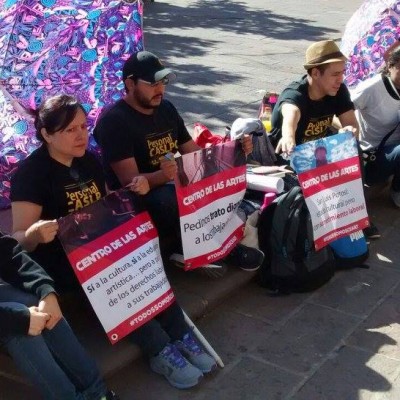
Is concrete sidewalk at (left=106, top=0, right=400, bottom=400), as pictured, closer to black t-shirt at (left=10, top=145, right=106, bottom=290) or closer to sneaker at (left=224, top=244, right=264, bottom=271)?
sneaker at (left=224, top=244, right=264, bottom=271)

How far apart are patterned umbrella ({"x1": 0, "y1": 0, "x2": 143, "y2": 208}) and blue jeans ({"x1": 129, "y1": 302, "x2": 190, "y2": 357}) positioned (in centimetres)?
121

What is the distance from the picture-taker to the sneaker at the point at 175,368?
360 cm

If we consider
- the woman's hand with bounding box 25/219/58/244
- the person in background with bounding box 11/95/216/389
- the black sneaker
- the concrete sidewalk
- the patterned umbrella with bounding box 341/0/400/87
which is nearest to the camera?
the woman's hand with bounding box 25/219/58/244

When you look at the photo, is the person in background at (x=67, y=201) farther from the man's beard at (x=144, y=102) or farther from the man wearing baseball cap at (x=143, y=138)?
the man's beard at (x=144, y=102)

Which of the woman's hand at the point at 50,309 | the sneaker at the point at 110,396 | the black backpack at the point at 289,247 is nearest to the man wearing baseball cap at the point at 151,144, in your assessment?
the black backpack at the point at 289,247

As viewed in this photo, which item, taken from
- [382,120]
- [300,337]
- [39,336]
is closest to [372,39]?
[382,120]

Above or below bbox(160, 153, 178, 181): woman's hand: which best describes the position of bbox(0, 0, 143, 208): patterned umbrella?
above

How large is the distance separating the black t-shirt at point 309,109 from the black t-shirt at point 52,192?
1769 mm

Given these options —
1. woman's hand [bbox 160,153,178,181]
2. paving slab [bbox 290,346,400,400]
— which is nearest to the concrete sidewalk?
paving slab [bbox 290,346,400,400]

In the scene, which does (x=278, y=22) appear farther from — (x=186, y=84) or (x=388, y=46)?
(x=388, y=46)

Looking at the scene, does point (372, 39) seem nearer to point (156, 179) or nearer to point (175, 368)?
point (156, 179)

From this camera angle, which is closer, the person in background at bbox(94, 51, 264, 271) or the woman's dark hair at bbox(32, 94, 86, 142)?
the woman's dark hair at bbox(32, 94, 86, 142)

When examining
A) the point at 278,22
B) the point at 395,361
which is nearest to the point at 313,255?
the point at 395,361

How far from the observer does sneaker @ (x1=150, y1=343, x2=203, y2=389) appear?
11.8 feet
